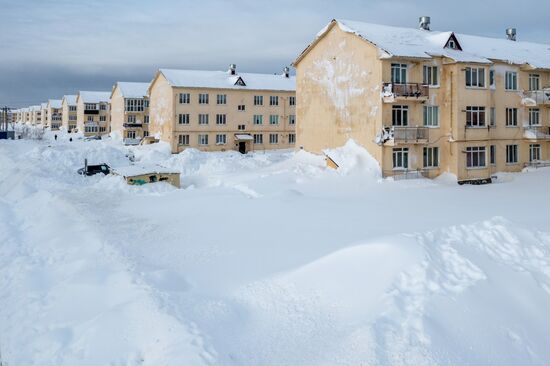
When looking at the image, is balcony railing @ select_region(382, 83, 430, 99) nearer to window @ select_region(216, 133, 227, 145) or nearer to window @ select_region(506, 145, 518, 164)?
window @ select_region(506, 145, 518, 164)

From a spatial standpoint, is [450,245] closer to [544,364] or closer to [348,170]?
[544,364]

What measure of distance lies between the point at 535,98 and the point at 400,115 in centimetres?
1239

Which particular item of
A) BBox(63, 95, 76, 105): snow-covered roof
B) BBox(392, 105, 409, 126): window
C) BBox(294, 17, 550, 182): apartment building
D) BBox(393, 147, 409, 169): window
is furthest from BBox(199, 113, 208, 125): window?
BBox(63, 95, 76, 105): snow-covered roof

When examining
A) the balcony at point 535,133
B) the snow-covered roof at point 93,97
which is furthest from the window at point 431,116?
→ the snow-covered roof at point 93,97

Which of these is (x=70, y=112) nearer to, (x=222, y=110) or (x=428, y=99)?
(x=222, y=110)

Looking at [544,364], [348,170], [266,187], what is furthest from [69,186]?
[544,364]

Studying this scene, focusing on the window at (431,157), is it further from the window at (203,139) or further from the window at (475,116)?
the window at (203,139)

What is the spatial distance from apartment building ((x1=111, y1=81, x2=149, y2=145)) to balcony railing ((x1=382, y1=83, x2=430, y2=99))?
2044 inches

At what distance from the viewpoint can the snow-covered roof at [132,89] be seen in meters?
76.2

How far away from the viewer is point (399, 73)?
32250 millimetres

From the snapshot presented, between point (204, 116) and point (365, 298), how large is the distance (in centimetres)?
5071

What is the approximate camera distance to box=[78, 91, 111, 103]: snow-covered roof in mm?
100000

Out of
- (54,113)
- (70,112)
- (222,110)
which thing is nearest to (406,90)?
(222,110)

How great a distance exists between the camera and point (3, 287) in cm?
1449
